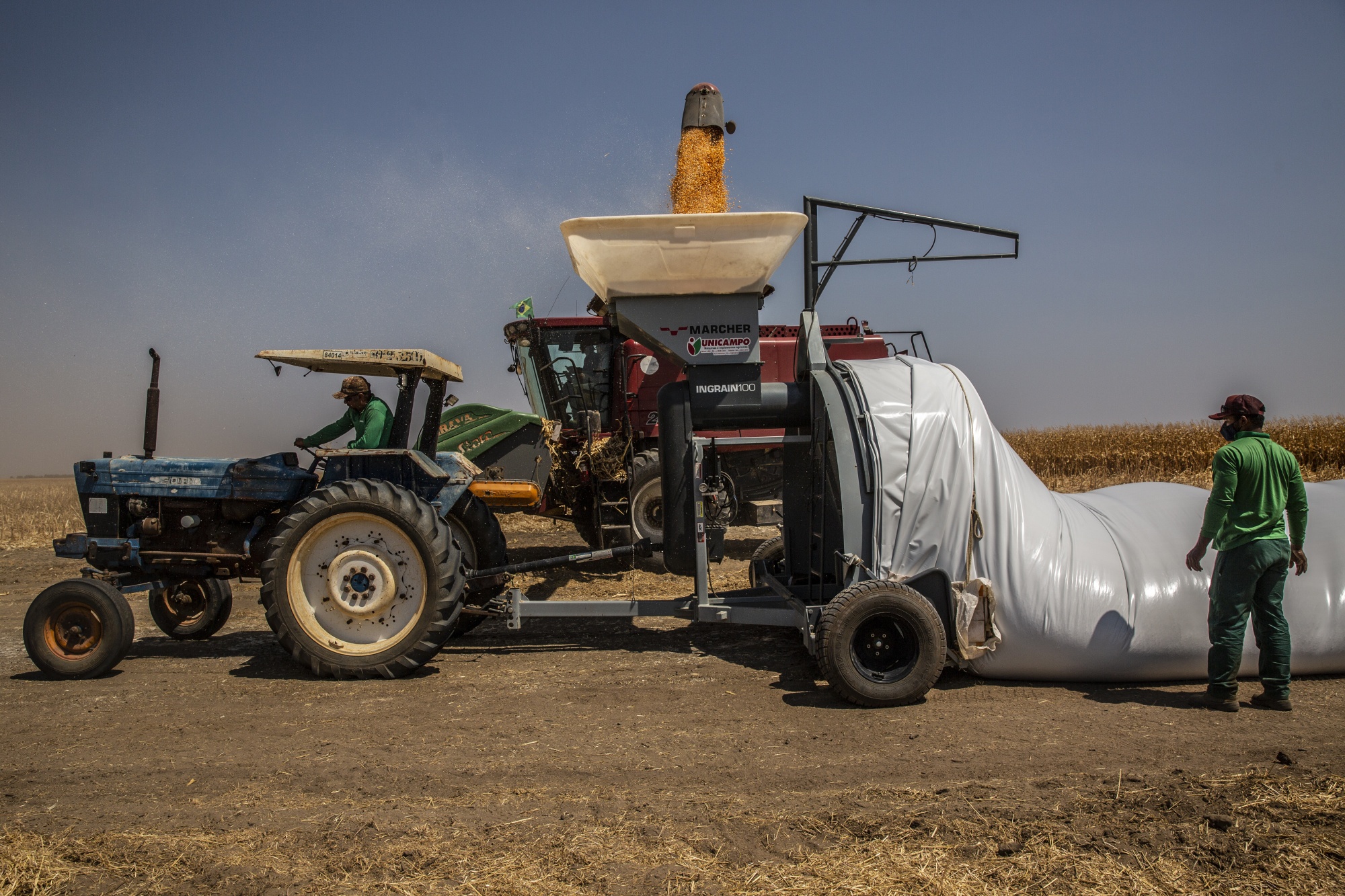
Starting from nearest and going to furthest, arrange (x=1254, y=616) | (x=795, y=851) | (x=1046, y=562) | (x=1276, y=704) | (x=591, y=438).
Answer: (x=795, y=851), (x=1276, y=704), (x=1254, y=616), (x=1046, y=562), (x=591, y=438)

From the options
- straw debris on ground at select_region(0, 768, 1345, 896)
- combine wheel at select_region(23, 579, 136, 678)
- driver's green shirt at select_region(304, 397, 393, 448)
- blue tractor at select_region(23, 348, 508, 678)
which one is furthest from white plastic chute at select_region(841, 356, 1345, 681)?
combine wheel at select_region(23, 579, 136, 678)

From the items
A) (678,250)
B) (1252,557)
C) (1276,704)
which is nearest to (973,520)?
(1252,557)

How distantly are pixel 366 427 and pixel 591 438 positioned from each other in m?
3.80

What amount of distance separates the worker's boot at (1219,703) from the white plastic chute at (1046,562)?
0.33 meters

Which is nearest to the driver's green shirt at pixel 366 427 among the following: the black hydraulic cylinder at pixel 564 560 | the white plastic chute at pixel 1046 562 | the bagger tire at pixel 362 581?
the bagger tire at pixel 362 581

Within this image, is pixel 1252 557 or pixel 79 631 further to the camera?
pixel 79 631

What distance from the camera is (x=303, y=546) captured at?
5.32 m

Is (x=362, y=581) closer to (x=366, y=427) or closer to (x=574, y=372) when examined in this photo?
(x=366, y=427)

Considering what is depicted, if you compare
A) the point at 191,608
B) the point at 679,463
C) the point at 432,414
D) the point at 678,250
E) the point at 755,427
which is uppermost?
the point at 678,250

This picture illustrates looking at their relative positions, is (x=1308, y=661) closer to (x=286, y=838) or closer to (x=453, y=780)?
(x=453, y=780)

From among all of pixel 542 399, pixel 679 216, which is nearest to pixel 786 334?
pixel 542 399

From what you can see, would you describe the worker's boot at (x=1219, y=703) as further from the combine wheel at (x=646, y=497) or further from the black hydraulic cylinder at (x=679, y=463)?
the combine wheel at (x=646, y=497)

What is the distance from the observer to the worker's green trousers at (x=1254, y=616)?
445cm

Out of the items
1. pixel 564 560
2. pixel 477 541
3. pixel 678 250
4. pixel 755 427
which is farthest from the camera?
pixel 477 541
